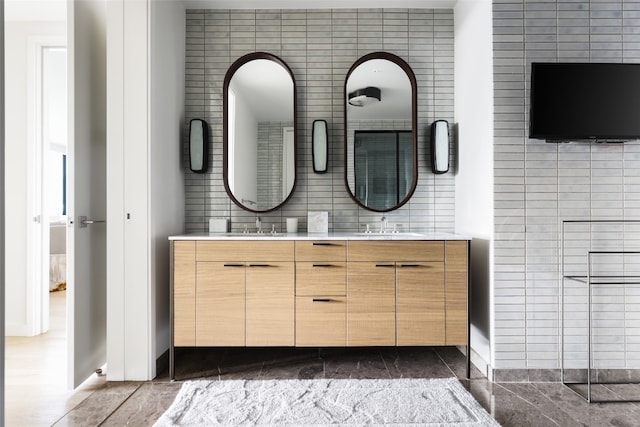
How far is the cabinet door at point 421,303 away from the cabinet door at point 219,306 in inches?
38.3

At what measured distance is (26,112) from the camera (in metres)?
3.51

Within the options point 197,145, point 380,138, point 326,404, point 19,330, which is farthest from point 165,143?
point 19,330

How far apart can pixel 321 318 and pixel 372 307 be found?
0.32m

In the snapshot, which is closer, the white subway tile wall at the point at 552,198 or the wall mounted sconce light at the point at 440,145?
the white subway tile wall at the point at 552,198

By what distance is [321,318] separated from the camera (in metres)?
2.53

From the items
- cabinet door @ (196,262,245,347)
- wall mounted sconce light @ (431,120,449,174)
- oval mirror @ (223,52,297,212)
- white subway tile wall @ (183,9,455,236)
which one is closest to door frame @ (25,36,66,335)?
white subway tile wall @ (183,9,455,236)

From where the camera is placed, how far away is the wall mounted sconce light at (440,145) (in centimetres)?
303

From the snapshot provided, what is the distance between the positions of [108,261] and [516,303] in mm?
2464

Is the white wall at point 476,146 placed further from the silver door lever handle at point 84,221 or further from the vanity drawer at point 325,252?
the silver door lever handle at point 84,221

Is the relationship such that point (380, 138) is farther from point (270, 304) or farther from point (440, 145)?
point (270, 304)

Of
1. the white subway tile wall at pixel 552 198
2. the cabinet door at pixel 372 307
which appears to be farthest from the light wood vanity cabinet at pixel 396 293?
the white subway tile wall at pixel 552 198

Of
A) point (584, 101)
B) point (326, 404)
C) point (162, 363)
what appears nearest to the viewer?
point (326, 404)

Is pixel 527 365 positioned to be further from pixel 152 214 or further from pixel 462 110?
pixel 152 214

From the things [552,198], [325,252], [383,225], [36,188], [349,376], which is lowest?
[349,376]
